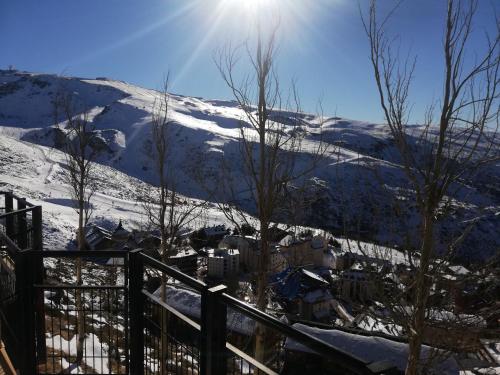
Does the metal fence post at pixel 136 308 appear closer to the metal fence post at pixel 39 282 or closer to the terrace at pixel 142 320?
the terrace at pixel 142 320

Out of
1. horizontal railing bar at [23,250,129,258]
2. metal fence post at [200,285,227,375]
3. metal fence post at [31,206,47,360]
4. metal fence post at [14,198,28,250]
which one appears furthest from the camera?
metal fence post at [14,198,28,250]

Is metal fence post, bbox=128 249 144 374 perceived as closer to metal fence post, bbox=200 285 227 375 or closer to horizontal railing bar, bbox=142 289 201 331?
horizontal railing bar, bbox=142 289 201 331

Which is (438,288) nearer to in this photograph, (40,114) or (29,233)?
(29,233)

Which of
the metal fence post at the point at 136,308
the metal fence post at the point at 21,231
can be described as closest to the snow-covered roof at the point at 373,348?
the metal fence post at the point at 21,231

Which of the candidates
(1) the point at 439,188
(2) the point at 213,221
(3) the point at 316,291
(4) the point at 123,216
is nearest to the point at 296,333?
(1) the point at 439,188

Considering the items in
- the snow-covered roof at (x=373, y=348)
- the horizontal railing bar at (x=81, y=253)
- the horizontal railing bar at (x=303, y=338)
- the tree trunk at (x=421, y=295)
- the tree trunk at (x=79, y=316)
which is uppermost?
the horizontal railing bar at (x=303, y=338)

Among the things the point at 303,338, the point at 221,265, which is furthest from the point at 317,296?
the point at 303,338

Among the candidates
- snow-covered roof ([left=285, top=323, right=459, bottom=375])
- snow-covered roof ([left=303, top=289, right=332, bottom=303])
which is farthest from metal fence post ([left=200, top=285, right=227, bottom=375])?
snow-covered roof ([left=303, top=289, right=332, bottom=303])
